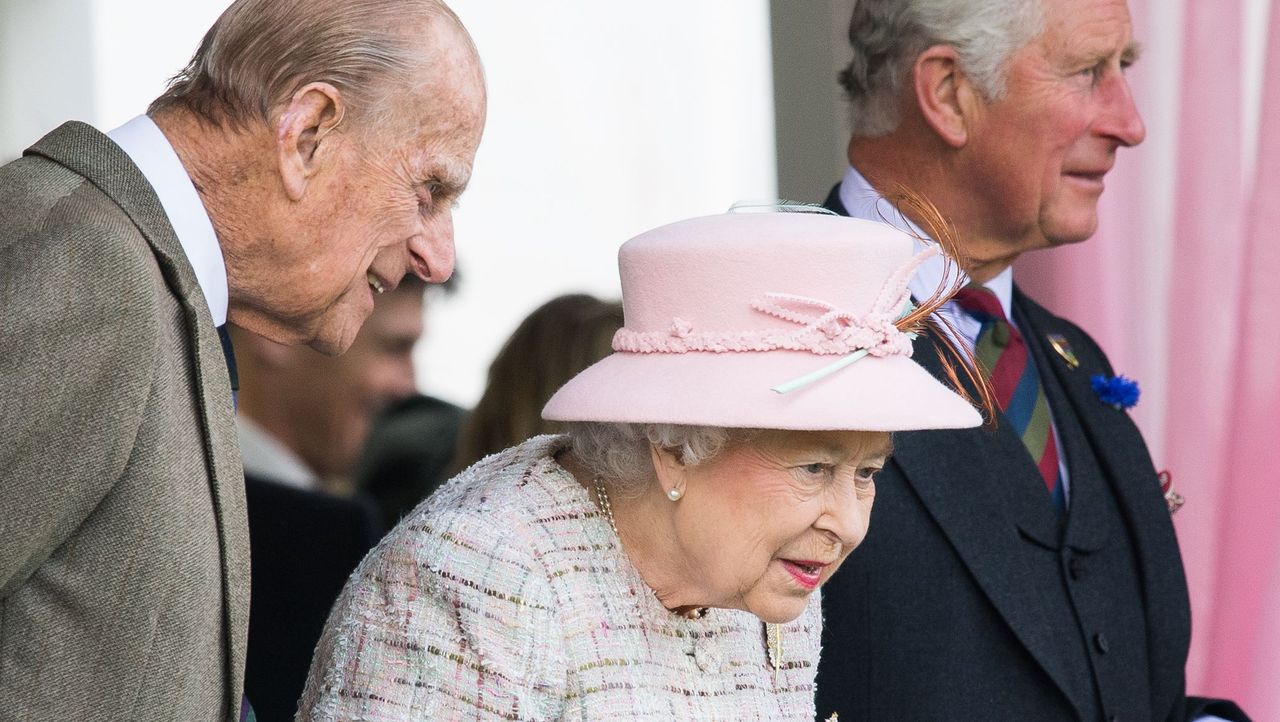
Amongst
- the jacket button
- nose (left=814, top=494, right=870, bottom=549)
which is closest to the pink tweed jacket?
nose (left=814, top=494, right=870, bottom=549)

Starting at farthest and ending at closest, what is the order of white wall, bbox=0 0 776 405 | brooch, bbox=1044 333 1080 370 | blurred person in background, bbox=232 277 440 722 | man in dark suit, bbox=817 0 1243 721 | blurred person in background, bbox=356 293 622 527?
white wall, bbox=0 0 776 405 < blurred person in background, bbox=232 277 440 722 < blurred person in background, bbox=356 293 622 527 < brooch, bbox=1044 333 1080 370 < man in dark suit, bbox=817 0 1243 721

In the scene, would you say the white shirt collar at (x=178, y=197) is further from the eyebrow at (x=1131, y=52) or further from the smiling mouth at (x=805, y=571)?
the eyebrow at (x=1131, y=52)

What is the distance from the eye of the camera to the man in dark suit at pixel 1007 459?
2480 millimetres

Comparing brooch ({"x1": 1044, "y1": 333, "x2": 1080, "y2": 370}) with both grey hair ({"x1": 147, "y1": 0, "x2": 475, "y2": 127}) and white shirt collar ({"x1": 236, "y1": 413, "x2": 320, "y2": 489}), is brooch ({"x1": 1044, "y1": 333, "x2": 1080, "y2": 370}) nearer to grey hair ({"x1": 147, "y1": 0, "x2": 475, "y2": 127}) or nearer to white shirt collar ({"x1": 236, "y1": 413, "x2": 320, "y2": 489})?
grey hair ({"x1": 147, "y1": 0, "x2": 475, "y2": 127})

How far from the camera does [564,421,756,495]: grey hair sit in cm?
191

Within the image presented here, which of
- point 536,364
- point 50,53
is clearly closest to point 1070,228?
point 536,364

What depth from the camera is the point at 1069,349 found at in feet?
9.95

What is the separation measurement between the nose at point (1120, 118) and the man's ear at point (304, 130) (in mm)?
1683

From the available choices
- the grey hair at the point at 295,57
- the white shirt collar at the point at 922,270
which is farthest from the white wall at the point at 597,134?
the grey hair at the point at 295,57

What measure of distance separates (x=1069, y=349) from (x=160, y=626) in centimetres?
199

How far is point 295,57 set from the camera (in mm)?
1768

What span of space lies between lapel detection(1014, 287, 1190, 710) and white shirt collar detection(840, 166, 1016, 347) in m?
0.11

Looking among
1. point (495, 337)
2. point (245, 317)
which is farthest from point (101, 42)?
point (245, 317)

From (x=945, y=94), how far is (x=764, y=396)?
1.26m
